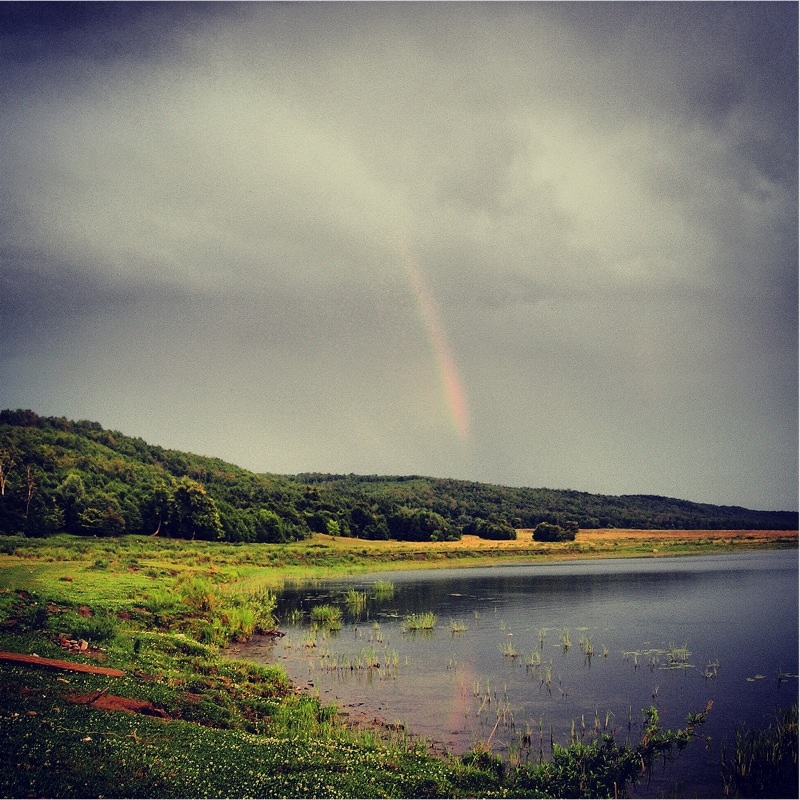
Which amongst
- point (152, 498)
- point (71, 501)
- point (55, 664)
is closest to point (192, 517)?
point (152, 498)

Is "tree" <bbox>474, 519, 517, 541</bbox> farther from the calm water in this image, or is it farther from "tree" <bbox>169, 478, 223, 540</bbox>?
the calm water

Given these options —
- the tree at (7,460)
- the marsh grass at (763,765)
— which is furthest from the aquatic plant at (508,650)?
the tree at (7,460)

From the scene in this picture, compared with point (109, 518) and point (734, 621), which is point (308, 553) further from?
point (734, 621)

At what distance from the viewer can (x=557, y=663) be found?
2942 centimetres

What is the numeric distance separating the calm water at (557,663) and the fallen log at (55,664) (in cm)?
720

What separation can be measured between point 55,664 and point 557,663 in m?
19.6

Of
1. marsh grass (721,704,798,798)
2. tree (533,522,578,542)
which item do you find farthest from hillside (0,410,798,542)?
marsh grass (721,704,798,798)

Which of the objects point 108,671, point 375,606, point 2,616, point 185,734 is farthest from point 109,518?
point 185,734

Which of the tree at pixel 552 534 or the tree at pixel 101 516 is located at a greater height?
the tree at pixel 101 516

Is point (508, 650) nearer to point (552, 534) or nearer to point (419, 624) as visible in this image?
point (419, 624)

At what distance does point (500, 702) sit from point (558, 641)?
1169 centimetres

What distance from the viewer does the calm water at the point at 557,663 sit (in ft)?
68.2

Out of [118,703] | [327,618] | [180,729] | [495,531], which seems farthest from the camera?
[495,531]

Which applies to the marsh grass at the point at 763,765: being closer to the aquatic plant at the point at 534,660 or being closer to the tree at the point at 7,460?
the aquatic plant at the point at 534,660
